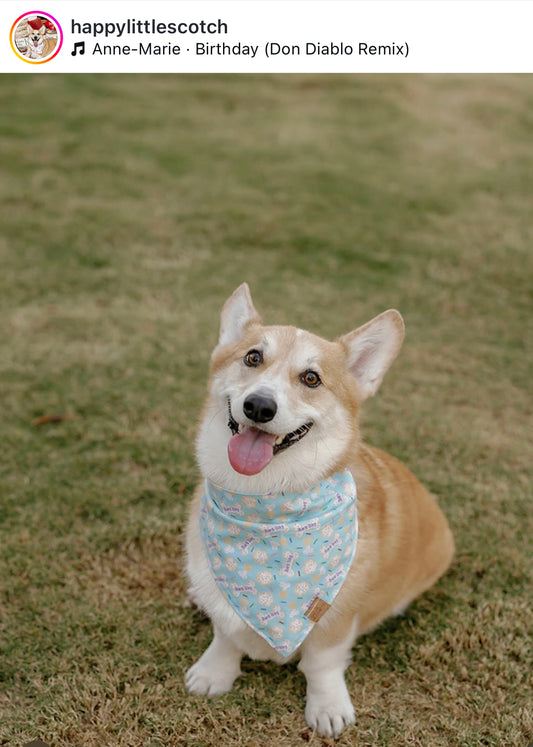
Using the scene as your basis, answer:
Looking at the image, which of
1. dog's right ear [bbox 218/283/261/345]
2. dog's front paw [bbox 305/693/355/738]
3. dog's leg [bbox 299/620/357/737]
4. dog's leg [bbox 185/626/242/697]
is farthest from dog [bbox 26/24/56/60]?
dog's front paw [bbox 305/693/355/738]

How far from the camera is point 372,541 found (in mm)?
2916

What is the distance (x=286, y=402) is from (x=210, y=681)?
131 centimetres

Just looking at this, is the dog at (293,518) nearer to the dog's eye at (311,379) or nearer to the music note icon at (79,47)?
the dog's eye at (311,379)

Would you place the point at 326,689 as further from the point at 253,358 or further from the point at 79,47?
the point at 79,47

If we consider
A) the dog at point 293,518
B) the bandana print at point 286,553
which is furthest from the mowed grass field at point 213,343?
the bandana print at point 286,553

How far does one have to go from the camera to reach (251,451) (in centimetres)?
250

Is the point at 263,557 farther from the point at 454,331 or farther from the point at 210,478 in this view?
the point at 454,331

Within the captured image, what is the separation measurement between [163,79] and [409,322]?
8290mm

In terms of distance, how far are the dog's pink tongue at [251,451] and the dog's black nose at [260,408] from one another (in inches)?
4.2

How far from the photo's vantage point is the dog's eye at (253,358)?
8.93ft

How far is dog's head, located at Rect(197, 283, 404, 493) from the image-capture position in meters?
2.49

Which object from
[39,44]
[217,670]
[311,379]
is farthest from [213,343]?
[217,670]

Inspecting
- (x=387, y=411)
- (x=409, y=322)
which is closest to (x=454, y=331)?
(x=409, y=322)

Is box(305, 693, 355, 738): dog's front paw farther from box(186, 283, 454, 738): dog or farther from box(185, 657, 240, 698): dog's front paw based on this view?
box(185, 657, 240, 698): dog's front paw
